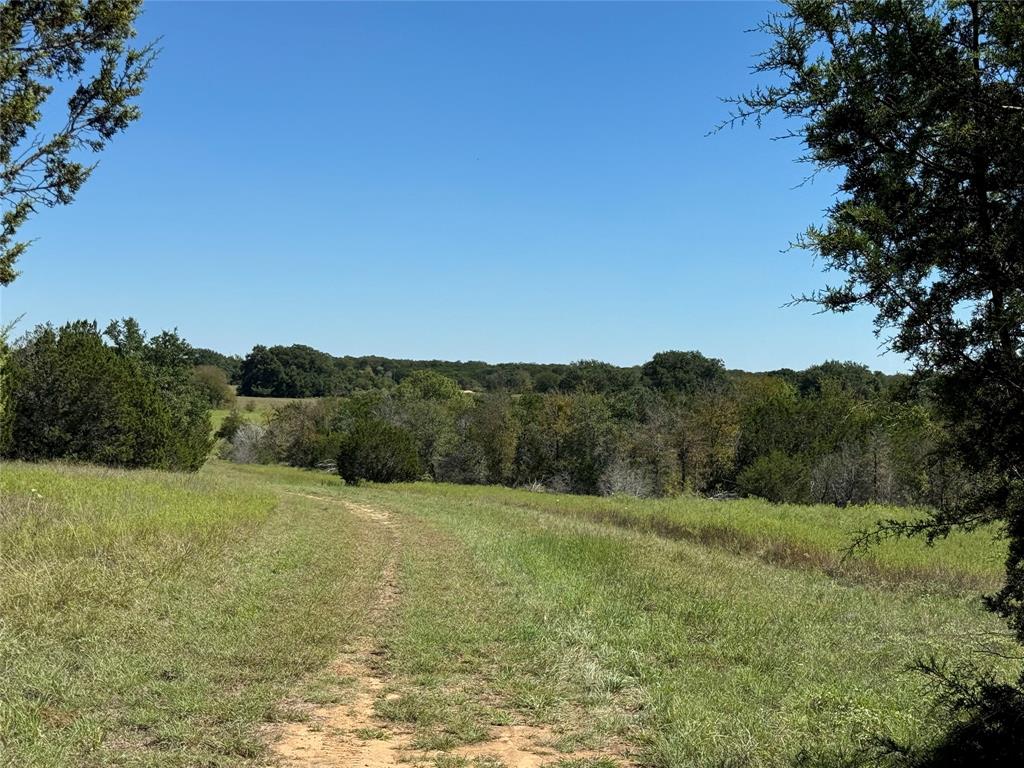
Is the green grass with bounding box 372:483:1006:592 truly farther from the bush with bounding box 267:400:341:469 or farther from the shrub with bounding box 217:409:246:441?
the shrub with bounding box 217:409:246:441

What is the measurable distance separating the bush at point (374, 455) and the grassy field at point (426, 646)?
28909 mm

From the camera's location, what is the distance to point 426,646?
7227mm

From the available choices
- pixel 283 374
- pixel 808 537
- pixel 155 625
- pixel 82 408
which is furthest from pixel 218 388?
pixel 155 625

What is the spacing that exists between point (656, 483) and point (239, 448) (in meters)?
48.9

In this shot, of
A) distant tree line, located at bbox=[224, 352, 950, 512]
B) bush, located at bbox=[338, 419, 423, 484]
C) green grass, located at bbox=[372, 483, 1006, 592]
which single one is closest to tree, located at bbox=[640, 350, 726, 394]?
distant tree line, located at bbox=[224, 352, 950, 512]

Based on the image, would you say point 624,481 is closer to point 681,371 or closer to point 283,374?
point 681,371

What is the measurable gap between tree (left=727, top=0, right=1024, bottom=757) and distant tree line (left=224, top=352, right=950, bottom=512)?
41.6 m

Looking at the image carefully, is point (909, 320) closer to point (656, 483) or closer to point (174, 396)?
point (174, 396)

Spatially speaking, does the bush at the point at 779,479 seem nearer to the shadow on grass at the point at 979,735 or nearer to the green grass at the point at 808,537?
the green grass at the point at 808,537

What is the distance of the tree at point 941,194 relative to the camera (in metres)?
3.41

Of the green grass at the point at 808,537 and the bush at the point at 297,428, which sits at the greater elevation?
the bush at the point at 297,428

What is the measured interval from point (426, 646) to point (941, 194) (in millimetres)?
6010

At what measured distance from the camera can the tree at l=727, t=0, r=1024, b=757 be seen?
3.41 meters

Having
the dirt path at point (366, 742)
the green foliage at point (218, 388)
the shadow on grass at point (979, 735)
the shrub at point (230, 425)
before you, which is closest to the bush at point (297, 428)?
the shrub at point (230, 425)
